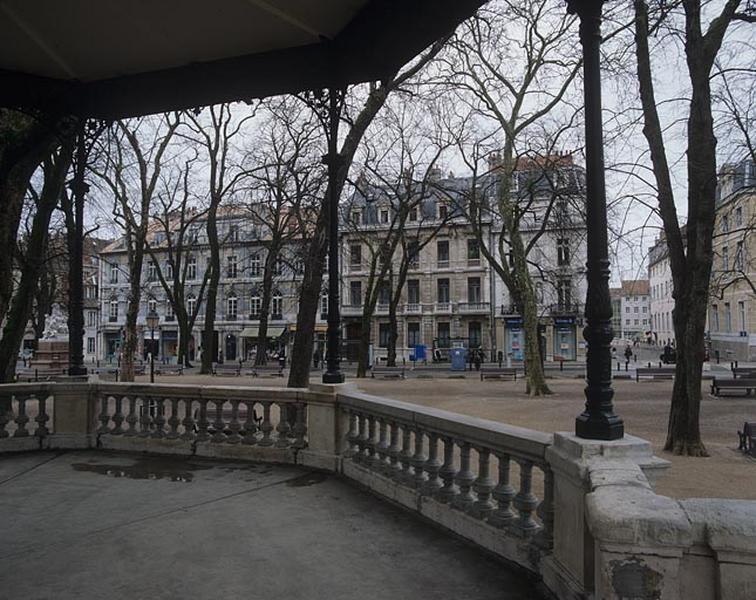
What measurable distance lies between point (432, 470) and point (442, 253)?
169 ft

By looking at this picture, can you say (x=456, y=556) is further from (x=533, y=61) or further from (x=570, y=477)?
(x=533, y=61)

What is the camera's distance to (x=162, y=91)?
24.8 ft

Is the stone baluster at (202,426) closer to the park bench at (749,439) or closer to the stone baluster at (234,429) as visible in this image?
the stone baluster at (234,429)

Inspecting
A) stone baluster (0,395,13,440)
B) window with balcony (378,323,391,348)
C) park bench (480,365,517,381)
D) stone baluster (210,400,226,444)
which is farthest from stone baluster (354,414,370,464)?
window with balcony (378,323,391,348)

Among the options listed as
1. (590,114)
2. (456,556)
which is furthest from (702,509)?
(590,114)

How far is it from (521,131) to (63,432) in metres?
19.9

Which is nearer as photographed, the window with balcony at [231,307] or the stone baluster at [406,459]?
the stone baluster at [406,459]

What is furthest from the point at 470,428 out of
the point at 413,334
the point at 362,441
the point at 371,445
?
the point at 413,334

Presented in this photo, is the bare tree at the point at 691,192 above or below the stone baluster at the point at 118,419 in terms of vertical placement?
above

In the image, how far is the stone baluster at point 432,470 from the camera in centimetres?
508

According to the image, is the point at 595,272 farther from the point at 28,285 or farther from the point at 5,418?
the point at 28,285

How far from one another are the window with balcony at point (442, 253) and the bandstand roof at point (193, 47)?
4840 centimetres

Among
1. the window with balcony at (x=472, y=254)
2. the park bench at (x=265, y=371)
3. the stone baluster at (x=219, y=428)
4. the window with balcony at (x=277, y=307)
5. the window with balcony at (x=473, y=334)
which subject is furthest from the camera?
the window with balcony at (x=277, y=307)

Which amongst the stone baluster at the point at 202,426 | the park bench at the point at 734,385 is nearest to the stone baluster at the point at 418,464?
the stone baluster at the point at 202,426
